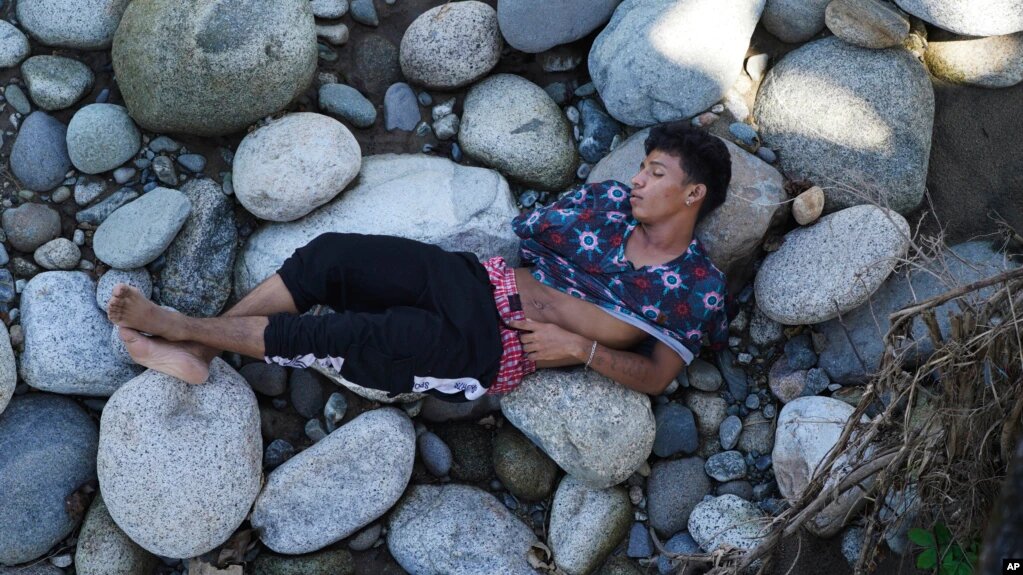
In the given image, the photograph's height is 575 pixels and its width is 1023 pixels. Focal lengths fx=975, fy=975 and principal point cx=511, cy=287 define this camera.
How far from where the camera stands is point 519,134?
15.9 feet

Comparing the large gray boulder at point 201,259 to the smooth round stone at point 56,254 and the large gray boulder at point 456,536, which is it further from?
the large gray boulder at point 456,536

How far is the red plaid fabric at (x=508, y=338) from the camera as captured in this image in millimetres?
4312

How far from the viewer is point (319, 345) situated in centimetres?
406

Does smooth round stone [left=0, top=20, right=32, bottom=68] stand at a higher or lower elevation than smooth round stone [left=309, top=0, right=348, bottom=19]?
higher

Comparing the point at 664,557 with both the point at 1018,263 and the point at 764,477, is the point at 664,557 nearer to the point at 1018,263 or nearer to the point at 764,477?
the point at 764,477

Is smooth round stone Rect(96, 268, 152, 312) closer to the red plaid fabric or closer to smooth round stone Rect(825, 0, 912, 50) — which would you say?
the red plaid fabric

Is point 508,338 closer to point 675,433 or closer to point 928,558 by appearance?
point 675,433

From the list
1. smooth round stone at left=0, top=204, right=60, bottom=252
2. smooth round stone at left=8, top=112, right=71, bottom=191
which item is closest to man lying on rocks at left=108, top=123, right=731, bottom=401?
smooth round stone at left=0, top=204, right=60, bottom=252

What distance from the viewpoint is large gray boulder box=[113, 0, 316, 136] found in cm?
441

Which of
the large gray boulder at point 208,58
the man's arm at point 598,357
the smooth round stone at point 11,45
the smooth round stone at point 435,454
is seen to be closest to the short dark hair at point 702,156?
the man's arm at point 598,357

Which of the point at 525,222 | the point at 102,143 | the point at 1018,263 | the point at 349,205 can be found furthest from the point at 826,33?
the point at 102,143

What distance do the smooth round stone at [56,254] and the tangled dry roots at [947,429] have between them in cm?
318

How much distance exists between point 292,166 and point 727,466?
2459 mm

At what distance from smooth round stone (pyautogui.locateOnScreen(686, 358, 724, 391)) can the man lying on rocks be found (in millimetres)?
230
